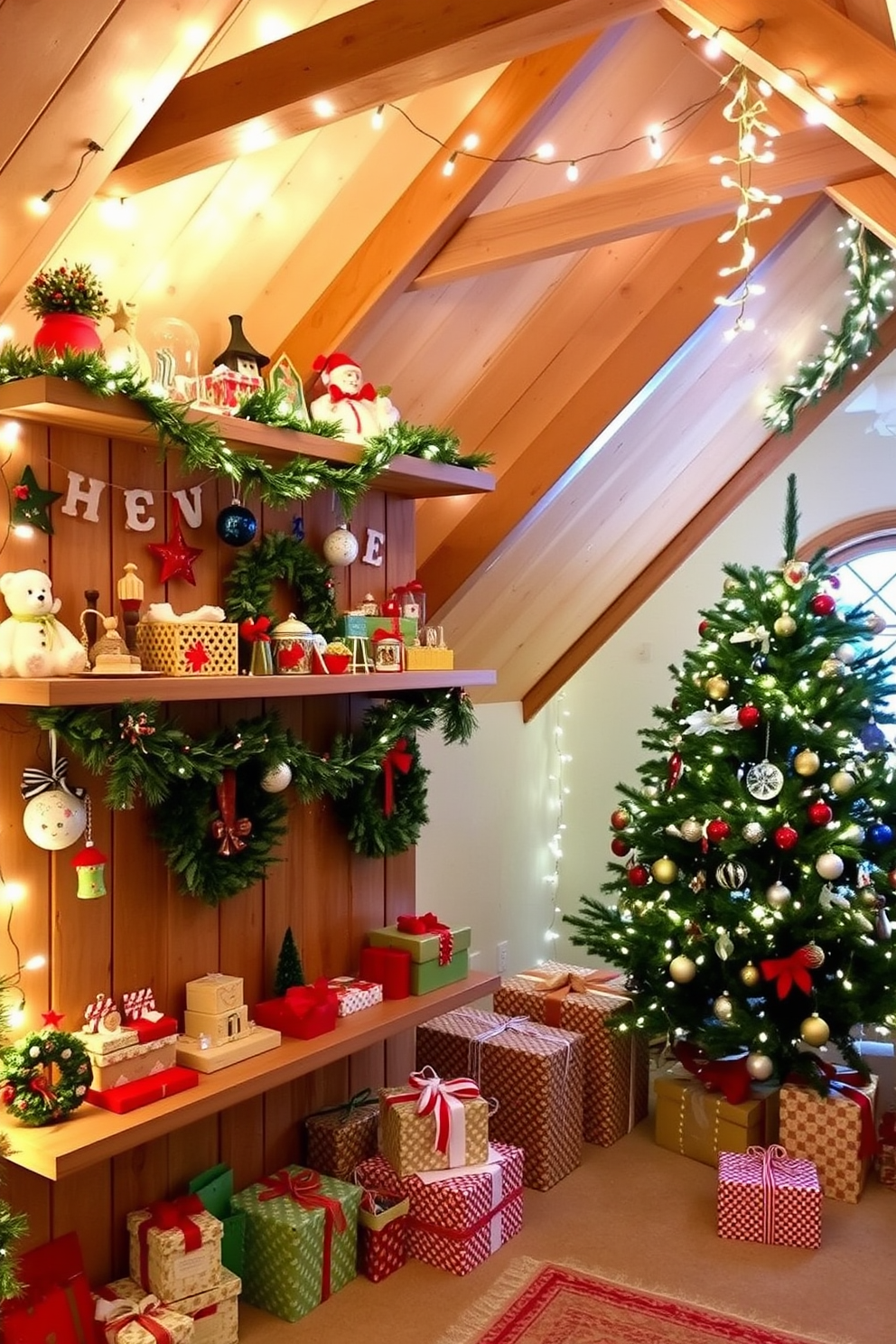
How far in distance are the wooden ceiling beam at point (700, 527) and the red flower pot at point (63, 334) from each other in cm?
263

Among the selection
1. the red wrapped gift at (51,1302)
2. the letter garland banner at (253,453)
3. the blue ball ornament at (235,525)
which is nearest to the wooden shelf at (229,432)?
the letter garland banner at (253,453)

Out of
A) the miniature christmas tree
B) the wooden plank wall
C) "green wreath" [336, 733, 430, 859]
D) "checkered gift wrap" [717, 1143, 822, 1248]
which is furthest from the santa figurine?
"checkered gift wrap" [717, 1143, 822, 1248]

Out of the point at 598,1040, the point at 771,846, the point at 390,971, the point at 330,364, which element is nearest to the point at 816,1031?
the point at 771,846

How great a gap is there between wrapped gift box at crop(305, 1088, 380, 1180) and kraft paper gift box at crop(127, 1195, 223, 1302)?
0.48m

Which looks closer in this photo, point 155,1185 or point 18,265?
point 18,265

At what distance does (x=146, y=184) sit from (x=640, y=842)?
227 centimetres

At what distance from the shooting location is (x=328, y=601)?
2775 mm

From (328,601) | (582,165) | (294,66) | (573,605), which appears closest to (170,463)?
(328,601)

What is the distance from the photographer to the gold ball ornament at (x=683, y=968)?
3258 millimetres

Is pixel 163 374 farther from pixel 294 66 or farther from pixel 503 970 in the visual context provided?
pixel 503 970

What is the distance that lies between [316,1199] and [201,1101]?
0.51 m

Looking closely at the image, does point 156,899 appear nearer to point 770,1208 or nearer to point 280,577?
point 280,577

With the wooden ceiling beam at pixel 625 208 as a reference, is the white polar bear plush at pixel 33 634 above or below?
below

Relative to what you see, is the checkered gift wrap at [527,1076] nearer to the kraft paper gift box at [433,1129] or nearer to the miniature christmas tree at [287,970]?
the kraft paper gift box at [433,1129]
